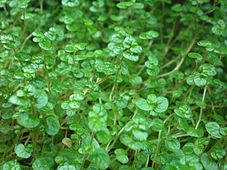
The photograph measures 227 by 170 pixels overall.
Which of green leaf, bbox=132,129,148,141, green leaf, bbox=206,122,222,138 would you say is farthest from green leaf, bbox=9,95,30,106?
green leaf, bbox=206,122,222,138

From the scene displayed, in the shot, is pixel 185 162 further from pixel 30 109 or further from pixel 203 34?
pixel 203 34

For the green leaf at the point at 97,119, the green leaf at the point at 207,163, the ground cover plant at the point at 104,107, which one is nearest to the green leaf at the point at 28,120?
the ground cover plant at the point at 104,107

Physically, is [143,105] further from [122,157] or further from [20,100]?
[20,100]

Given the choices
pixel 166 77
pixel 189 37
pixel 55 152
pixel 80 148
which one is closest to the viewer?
pixel 80 148

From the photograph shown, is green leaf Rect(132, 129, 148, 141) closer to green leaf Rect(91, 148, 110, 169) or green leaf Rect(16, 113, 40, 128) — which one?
green leaf Rect(91, 148, 110, 169)

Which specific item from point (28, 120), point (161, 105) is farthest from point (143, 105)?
point (28, 120)

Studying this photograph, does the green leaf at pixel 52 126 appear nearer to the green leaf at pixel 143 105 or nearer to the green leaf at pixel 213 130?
the green leaf at pixel 143 105

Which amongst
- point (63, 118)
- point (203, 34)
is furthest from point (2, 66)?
point (203, 34)
